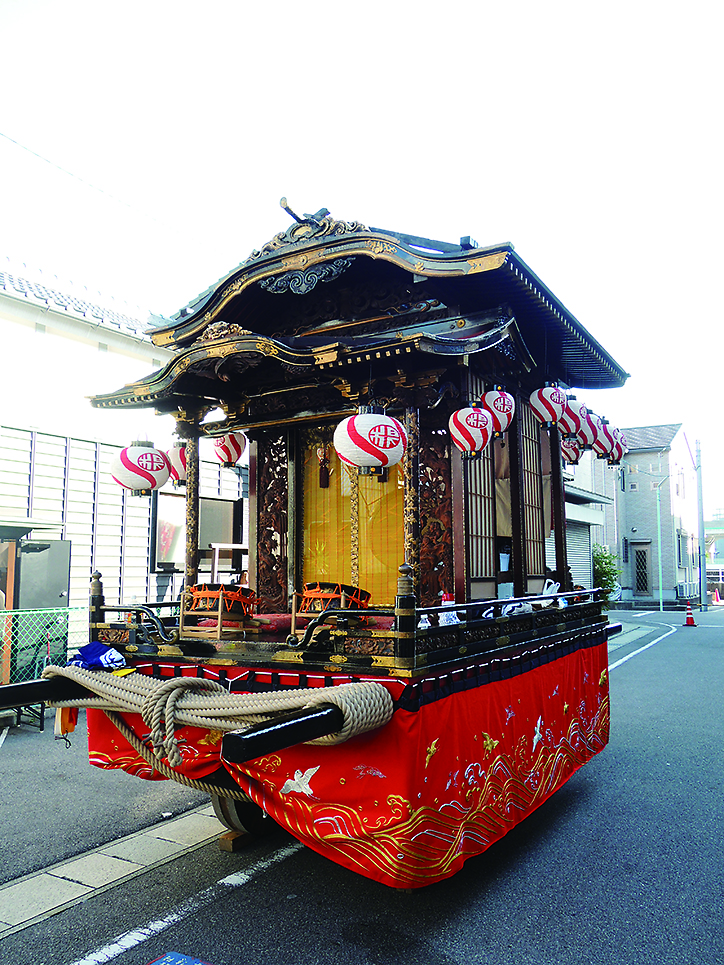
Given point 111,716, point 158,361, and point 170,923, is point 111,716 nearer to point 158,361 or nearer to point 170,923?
point 170,923

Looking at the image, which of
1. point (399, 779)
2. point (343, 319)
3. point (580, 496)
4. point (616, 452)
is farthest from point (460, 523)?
point (580, 496)

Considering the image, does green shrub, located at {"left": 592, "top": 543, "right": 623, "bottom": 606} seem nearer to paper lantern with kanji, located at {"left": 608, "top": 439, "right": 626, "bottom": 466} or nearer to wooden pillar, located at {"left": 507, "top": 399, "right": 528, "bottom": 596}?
paper lantern with kanji, located at {"left": 608, "top": 439, "right": 626, "bottom": 466}

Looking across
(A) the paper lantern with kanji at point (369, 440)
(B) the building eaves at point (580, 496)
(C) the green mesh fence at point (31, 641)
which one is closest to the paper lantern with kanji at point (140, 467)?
(A) the paper lantern with kanji at point (369, 440)

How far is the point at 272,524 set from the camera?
837 cm

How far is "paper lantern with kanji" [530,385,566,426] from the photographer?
848 cm

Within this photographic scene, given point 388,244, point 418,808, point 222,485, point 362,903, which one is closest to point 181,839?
point 362,903

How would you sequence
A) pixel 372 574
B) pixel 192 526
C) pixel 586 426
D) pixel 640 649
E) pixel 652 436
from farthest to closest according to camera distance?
1. pixel 652 436
2. pixel 640 649
3. pixel 586 426
4. pixel 192 526
5. pixel 372 574

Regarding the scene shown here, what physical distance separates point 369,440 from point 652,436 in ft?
131

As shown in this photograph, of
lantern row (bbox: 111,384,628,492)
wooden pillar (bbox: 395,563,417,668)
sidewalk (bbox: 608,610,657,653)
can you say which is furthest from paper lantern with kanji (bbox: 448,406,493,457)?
sidewalk (bbox: 608,610,657,653)

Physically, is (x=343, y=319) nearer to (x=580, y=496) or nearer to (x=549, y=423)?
(x=549, y=423)

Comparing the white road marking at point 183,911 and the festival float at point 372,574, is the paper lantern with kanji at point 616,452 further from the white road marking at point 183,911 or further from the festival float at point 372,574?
the white road marking at point 183,911

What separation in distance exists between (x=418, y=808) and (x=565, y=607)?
3.81 meters

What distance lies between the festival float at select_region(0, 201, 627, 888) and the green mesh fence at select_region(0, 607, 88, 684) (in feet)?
11.8

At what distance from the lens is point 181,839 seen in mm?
5762
